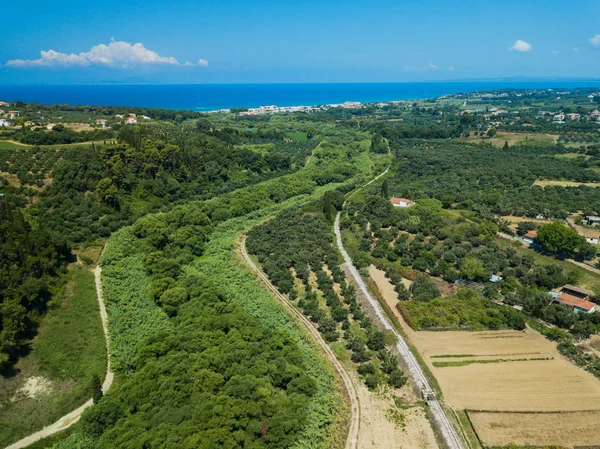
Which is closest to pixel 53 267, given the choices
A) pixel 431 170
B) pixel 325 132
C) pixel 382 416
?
pixel 382 416

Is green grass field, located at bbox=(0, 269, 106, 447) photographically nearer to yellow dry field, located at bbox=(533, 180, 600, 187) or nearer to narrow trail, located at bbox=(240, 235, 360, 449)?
narrow trail, located at bbox=(240, 235, 360, 449)

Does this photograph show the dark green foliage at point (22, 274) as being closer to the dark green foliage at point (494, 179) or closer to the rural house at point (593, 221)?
the dark green foliage at point (494, 179)

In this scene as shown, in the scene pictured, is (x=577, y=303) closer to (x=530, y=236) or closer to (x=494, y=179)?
(x=530, y=236)

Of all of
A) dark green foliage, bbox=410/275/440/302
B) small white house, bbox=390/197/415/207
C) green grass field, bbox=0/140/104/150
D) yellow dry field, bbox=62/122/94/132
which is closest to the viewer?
dark green foliage, bbox=410/275/440/302

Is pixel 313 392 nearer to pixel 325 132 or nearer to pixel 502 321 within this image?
pixel 502 321

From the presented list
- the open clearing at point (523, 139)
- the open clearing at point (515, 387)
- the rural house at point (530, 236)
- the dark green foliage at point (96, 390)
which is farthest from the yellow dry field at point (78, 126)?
the open clearing at point (523, 139)

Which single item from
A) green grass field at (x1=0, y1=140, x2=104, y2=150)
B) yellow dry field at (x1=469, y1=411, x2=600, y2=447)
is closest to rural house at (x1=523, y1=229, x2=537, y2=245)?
yellow dry field at (x1=469, y1=411, x2=600, y2=447)
